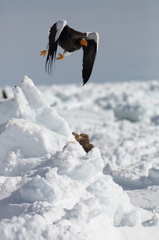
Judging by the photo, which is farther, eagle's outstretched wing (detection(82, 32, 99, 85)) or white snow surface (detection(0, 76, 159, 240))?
eagle's outstretched wing (detection(82, 32, 99, 85))

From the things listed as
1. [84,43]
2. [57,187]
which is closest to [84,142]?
[84,43]

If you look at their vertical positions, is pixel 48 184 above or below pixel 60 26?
below

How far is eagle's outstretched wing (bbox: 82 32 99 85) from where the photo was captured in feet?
18.8

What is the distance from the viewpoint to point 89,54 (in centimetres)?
581

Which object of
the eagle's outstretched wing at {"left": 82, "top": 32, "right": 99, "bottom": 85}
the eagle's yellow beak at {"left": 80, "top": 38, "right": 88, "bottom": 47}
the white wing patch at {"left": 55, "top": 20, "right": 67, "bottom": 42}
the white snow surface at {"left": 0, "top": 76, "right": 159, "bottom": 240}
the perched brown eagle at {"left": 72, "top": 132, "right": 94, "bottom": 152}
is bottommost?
the perched brown eagle at {"left": 72, "top": 132, "right": 94, "bottom": 152}

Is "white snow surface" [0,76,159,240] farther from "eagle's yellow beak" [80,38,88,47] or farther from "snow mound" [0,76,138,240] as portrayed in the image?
"eagle's yellow beak" [80,38,88,47]

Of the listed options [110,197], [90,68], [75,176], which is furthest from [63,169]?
[90,68]

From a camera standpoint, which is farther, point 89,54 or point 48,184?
point 89,54

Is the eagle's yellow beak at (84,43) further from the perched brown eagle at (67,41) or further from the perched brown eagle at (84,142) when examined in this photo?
the perched brown eagle at (84,142)

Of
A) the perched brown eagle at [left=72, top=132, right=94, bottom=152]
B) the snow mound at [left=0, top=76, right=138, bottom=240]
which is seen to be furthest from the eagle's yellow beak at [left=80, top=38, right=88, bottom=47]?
the perched brown eagle at [left=72, top=132, right=94, bottom=152]

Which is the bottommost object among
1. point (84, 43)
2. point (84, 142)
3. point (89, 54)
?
point (84, 142)

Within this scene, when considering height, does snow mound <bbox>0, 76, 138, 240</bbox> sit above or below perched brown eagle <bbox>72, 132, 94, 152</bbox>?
above

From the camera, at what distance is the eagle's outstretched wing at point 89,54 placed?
5.74 meters

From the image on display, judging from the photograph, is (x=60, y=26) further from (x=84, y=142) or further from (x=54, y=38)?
(x=84, y=142)
